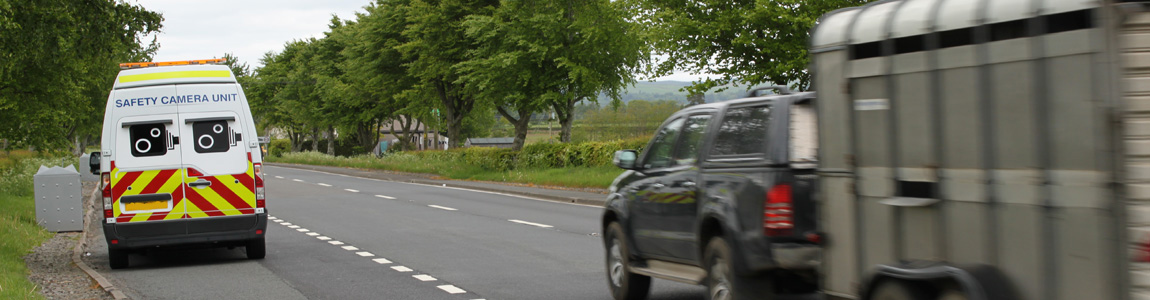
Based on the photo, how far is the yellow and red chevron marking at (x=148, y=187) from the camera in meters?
12.9

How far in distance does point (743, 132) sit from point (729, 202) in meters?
0.56

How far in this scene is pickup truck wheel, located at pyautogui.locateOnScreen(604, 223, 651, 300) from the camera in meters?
8.82

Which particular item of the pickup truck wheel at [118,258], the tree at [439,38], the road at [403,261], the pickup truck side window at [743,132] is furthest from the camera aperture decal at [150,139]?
the tree at [439,38]

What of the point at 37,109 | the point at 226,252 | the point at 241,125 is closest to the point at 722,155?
the point at 241,125

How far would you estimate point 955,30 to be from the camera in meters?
5.05

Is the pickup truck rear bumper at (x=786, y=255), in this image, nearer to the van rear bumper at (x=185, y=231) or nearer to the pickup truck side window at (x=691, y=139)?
the pickup truck side window at (x=691, y=139)

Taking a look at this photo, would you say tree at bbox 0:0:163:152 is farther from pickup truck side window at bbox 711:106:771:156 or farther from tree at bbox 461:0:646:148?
tree at bbox 461:0:646:148

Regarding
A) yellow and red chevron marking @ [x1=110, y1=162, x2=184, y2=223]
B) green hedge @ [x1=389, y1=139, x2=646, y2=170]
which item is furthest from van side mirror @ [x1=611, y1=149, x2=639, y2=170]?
green hedge @ [x1=389, y1=139, x2=646, y2=170]

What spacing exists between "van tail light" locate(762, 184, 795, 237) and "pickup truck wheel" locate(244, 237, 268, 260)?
8474mm

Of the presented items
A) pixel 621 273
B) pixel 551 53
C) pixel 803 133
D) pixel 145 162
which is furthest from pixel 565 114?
pixel 803 133

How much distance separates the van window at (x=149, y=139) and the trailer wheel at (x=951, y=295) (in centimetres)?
1042

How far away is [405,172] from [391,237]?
3309cm

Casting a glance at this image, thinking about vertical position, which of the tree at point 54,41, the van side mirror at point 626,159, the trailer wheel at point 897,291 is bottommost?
the trailer wheel at point 897,291

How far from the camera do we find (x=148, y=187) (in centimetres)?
1303
